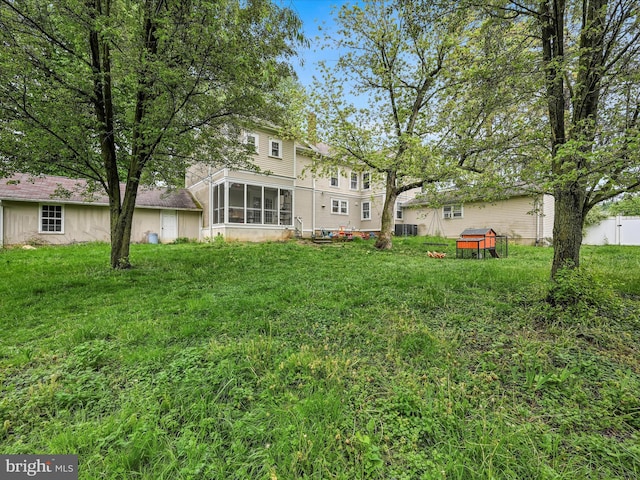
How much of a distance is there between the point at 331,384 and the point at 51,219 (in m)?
17.1

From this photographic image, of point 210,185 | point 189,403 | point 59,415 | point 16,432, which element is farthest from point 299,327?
point 210,185

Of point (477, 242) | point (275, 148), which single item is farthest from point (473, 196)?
point (275, 148)

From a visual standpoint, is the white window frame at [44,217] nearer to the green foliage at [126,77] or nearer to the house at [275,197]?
the house at [275,197]

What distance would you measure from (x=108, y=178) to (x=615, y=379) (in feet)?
31.8

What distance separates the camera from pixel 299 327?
3475mm

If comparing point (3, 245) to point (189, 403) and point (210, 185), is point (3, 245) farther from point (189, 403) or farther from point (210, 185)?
point (189, 403)

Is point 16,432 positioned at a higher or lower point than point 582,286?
lower

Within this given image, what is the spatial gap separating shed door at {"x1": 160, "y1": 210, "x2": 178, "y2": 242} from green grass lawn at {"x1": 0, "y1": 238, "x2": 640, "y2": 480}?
11.5m

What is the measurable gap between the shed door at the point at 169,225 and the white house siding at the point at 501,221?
13.7 meters

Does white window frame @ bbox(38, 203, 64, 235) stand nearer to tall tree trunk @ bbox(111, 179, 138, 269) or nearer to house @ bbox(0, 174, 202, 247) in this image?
house @ bbox(0, 174, 202, 247)
